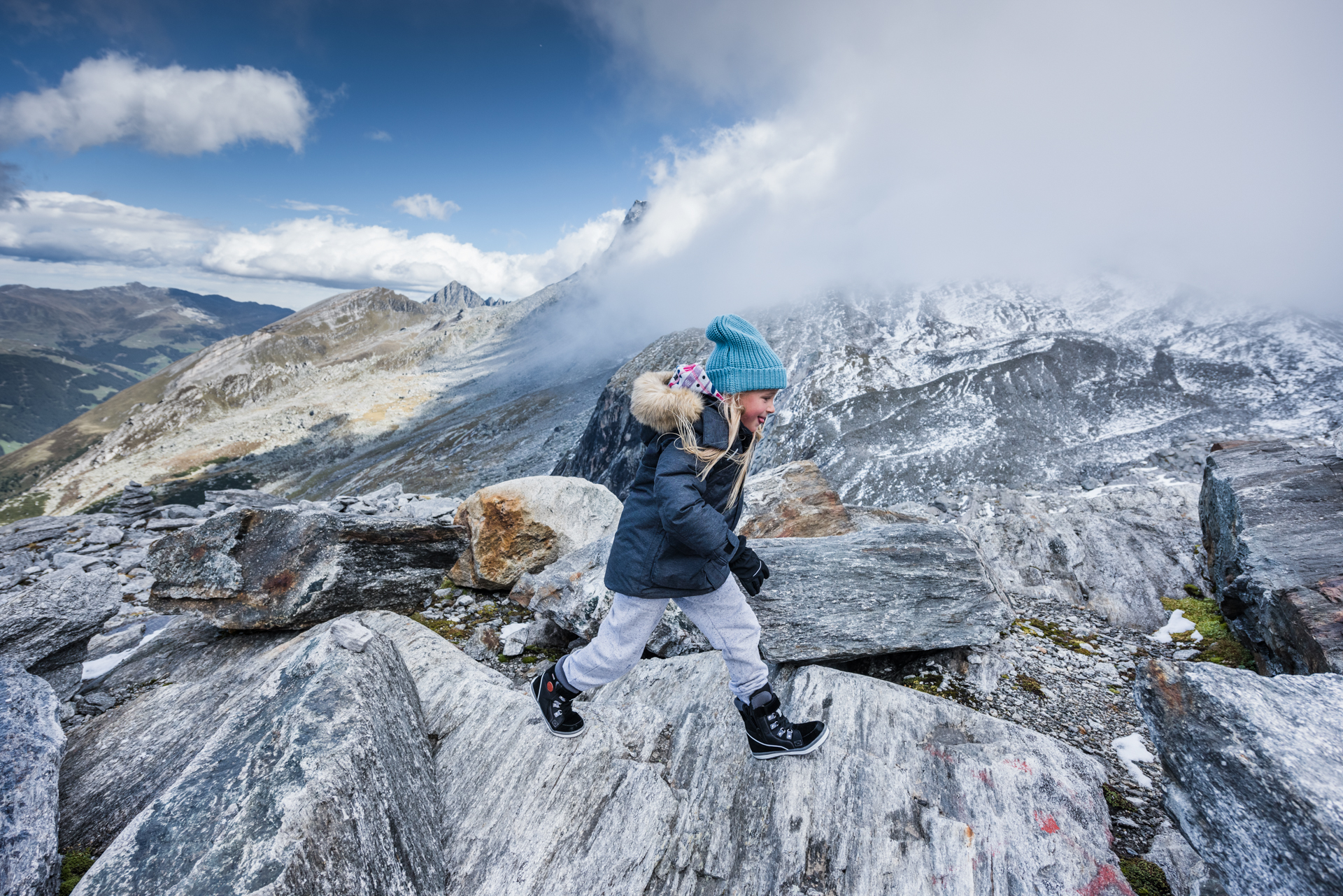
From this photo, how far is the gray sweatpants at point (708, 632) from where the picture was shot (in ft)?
15.7

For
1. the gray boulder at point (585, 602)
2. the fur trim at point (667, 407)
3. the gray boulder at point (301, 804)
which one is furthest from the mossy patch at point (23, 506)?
the fur trim at point (667, 407)

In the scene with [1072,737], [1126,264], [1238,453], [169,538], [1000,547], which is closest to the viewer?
[1072,737]

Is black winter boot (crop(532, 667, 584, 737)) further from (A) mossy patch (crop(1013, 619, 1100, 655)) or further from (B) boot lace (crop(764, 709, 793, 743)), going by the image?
(A) mossy patch (crop(1013, 619, 1100, 655))

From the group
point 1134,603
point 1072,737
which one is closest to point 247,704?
point 1072,737

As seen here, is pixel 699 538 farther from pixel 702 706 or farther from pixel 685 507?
pixel 702 706

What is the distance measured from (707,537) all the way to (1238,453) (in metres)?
11.0

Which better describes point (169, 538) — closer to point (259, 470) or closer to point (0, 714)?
point (0, 714)

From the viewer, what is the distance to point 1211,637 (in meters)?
7.34

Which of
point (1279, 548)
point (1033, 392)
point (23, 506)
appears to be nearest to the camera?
point (1279, 548)

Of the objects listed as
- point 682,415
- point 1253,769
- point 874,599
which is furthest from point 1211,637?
point 682,415

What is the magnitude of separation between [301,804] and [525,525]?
6469 millimetres

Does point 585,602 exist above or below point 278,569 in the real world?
below

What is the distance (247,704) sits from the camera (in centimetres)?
438

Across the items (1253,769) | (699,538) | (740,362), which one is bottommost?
(1253,769)
